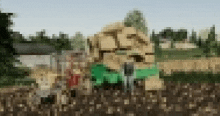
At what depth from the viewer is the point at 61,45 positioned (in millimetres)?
85062

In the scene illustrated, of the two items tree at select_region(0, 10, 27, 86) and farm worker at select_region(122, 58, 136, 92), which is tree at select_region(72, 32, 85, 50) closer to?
tree at select_region(0, 10, 27, 86)

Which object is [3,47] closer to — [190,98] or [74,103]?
[74,103]

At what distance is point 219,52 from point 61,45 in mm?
40247

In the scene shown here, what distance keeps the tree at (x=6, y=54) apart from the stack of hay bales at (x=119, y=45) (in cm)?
605

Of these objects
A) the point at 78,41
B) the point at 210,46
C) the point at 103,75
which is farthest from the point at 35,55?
the point at 78,41

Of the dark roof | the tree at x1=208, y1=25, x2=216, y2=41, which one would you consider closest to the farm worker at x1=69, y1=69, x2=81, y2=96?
the dark roof

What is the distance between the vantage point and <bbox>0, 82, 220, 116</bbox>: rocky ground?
10.5 meters

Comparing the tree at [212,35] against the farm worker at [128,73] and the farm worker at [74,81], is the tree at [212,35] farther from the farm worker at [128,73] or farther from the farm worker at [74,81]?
the farm worker at [74,81]

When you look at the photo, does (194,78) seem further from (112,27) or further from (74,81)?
(74,81)

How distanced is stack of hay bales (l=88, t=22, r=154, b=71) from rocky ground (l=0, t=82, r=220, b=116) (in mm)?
2523

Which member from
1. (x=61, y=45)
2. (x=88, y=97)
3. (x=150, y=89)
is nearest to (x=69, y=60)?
(x=88, y=97)

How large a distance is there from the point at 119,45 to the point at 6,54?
765 cm

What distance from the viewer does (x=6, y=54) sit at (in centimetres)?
2106

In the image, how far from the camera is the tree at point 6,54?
68.3 feet
